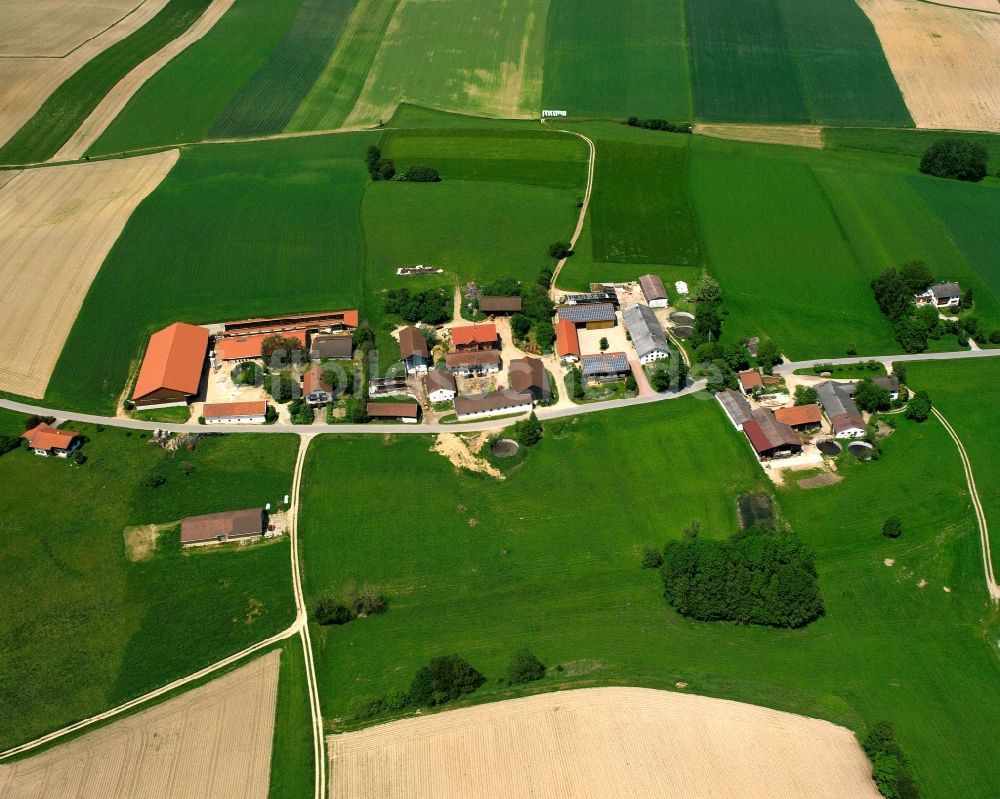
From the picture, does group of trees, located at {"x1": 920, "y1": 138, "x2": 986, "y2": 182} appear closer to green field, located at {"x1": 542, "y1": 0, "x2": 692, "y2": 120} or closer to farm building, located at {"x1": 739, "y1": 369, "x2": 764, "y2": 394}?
green field, located at {"x1": 542, "y1": 0, "x2": 692, "y2": 120}

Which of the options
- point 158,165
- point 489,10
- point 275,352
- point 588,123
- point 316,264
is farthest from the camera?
point 489,10

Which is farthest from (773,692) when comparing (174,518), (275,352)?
(275,352)

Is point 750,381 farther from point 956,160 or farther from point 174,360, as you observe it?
Answer: point 174,360

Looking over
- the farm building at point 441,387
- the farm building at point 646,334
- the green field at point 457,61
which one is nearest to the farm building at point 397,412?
the farm building at point 441,387

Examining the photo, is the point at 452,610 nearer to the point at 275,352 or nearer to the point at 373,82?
the point at 275,352

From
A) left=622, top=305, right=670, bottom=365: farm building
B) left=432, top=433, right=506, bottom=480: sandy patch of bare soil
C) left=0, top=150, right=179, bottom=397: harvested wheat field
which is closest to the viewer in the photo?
left=432, top=433, right=506, bottom=480: sandy patch of bare soil

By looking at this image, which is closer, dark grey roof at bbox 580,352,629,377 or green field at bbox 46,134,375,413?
dark grey roof at bbox 580,352,629,377

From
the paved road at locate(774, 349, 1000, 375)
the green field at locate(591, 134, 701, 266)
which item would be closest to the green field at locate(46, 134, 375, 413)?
the green field at locate(591, 134, 701, 266)
